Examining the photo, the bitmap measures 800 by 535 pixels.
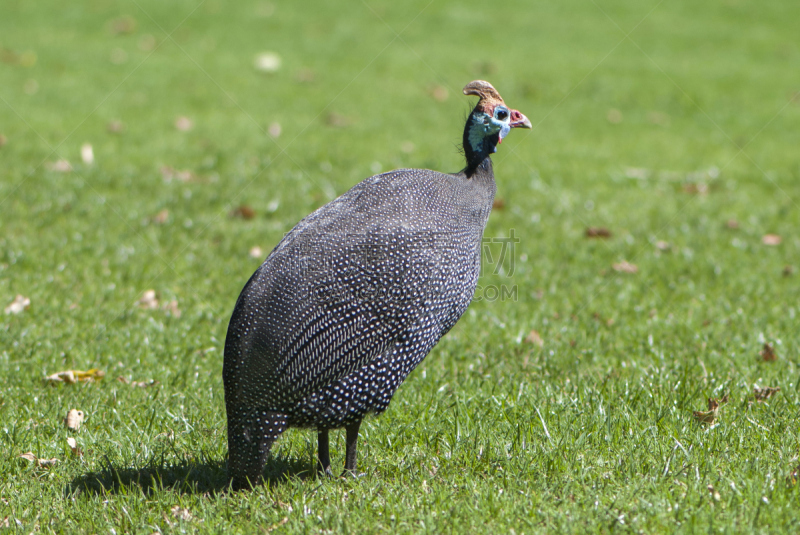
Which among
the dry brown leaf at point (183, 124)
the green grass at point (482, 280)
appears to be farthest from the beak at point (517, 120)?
the dry brown leaf at point (183, 124)

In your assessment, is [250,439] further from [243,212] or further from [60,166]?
[60,166]

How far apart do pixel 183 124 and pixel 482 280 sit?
161 inches

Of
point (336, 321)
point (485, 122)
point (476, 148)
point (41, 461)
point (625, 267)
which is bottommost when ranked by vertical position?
point (41, 461)

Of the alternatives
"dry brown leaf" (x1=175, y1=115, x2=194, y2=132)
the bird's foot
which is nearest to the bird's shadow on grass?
the bird's foot

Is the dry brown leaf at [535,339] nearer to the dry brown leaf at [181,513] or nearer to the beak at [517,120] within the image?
the beak at [517,120]

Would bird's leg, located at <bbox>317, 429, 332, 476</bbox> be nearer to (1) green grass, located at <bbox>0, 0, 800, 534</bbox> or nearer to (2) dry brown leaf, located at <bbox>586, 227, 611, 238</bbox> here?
(1) green grass, located at <bbox>0, 0, 800, 534</bbox>

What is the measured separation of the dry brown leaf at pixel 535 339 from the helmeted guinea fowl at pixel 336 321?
145 cm

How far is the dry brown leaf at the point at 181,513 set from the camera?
2562 millimetres

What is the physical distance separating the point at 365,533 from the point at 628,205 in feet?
15.4

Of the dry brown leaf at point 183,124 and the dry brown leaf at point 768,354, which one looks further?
the dry brown leaf at point 183,124

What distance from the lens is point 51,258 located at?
4.93 m

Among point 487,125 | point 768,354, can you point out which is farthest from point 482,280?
point 487,125

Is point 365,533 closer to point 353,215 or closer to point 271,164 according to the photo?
point 353,215

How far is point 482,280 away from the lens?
16.8 feet
